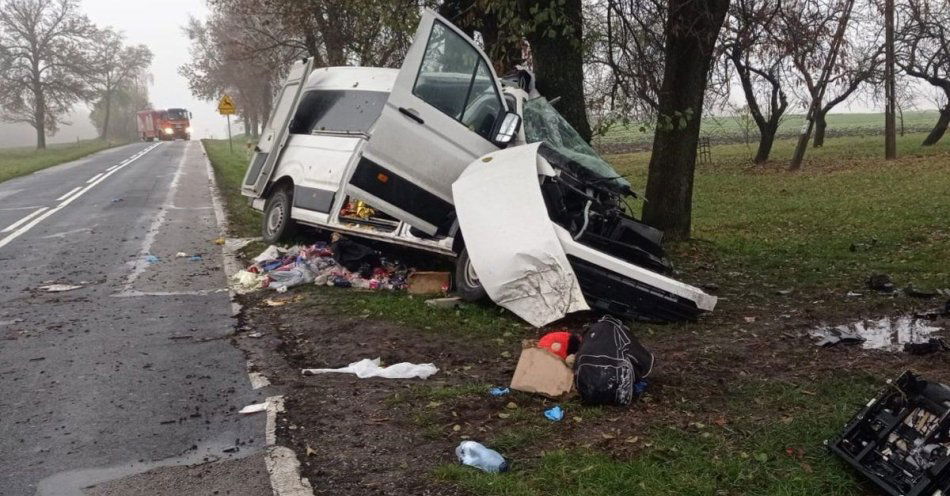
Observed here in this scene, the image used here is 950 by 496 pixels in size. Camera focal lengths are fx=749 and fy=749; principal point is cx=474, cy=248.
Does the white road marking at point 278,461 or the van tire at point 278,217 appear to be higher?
the van tire at point 278,217

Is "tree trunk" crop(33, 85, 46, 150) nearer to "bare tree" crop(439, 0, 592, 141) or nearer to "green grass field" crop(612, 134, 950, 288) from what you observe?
"green grass field" crop(612, 134, 950, 288)

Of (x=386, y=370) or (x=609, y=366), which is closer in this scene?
(x=609, y=366)

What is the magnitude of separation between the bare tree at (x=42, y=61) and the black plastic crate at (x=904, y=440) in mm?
53285

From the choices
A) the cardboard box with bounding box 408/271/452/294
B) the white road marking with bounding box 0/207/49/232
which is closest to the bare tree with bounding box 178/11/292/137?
the white road marking with bounding box 0/207/49/232

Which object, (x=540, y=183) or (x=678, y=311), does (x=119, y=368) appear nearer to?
(x=540, y=183)

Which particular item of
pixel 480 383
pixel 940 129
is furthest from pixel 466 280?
pixel 940 129

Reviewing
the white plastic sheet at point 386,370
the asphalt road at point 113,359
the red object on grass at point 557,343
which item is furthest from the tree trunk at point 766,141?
the white plastic sheet at point 386,370

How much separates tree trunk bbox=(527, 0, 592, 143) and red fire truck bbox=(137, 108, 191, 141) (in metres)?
59.9

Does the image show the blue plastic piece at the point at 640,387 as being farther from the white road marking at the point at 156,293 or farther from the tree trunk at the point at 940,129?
the tree trunk at the point at 940,129

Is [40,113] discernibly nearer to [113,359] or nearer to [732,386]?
[113,359]

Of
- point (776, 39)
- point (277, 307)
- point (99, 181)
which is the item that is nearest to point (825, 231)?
point (776, 39)

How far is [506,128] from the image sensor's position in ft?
24.3

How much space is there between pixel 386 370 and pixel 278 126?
5.86 metres

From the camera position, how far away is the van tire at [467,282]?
697 cm
